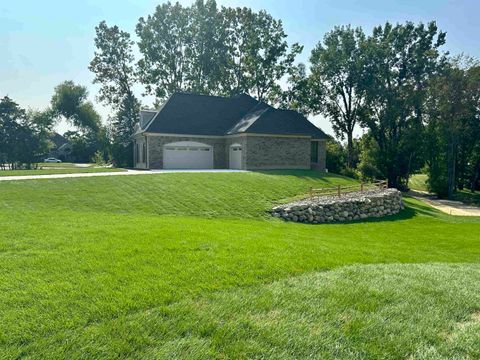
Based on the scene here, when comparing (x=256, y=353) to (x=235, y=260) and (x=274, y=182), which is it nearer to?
(x=235, y=260)

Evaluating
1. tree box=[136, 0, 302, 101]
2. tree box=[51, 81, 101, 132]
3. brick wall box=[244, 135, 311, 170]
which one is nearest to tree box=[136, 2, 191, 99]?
tree box=[136, 0, 302, 101]

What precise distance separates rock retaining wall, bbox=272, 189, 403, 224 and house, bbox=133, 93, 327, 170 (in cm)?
1011

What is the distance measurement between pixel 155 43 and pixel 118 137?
1243 cm

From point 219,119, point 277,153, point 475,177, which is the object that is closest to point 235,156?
point 277,153

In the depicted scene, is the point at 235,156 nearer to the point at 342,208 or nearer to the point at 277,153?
the point at 277,153

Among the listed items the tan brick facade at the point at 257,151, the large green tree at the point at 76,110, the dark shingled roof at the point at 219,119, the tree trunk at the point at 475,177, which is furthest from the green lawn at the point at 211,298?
the large green tree at the point at 76,110

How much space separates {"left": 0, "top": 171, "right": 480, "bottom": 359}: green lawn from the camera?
10.7 feet

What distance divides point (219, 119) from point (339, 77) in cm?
1555

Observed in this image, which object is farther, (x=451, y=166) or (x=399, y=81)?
(x=399, y=81)

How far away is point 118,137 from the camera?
38.9 m

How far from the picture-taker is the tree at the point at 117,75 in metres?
41.5

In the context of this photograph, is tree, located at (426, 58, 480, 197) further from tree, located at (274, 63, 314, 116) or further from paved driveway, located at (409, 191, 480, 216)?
tree, located at (274, 63, 314, 116)

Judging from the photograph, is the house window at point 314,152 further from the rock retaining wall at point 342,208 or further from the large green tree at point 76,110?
the large green tree at point 76,110

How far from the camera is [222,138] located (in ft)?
96.1
